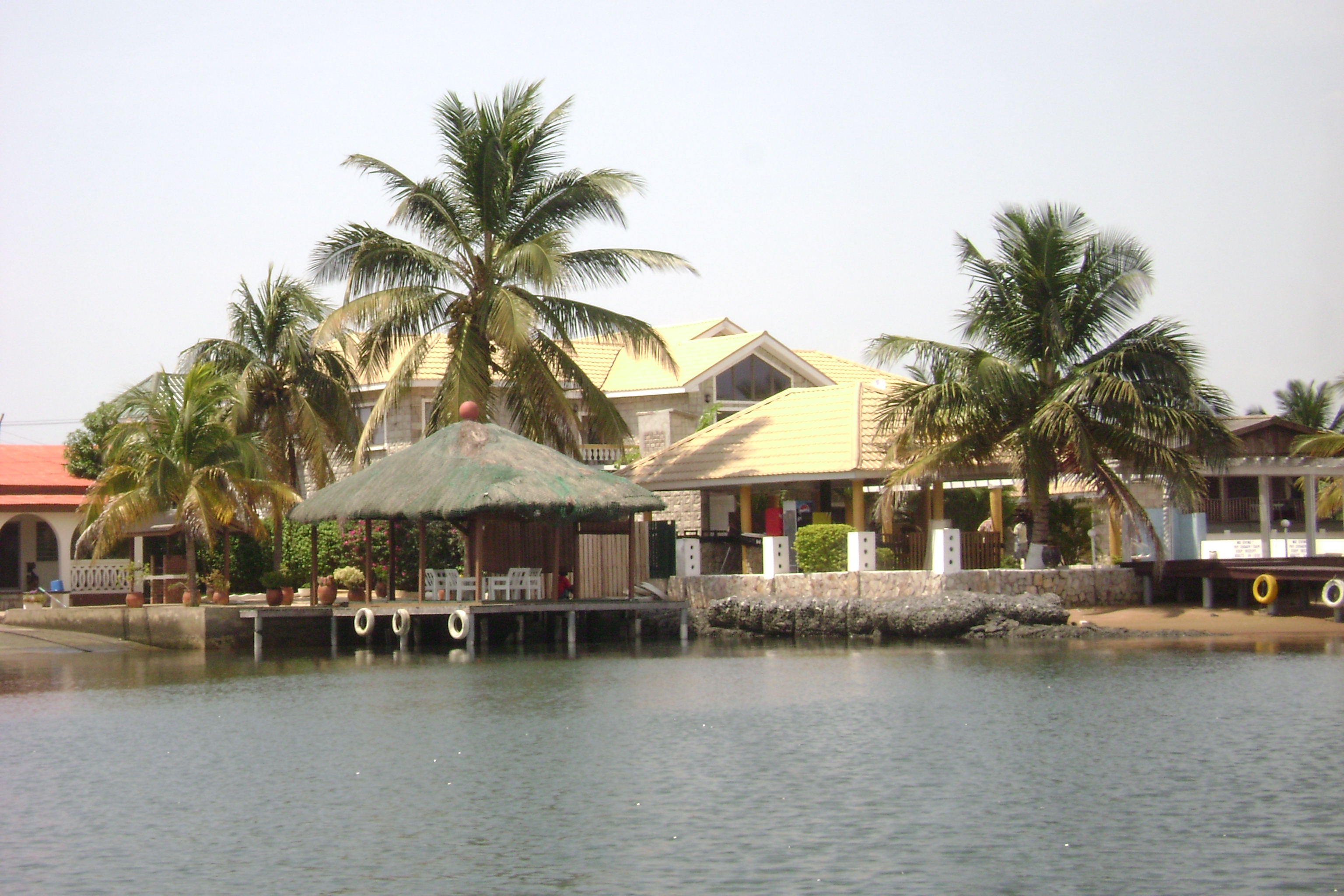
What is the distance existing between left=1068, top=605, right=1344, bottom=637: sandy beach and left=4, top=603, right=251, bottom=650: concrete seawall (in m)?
17.2

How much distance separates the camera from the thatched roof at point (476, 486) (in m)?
28.8

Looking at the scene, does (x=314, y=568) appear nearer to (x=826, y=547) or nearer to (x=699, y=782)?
(x=826, y=547)

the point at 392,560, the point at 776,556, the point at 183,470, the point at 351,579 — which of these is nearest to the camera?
the point at 183,470

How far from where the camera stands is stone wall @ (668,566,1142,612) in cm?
3116

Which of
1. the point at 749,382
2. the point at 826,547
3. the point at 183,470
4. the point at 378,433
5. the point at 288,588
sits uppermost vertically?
the point at 749,382

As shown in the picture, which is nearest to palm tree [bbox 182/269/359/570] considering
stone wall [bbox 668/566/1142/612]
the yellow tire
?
stone wall [bbox 668/566/1142/612]

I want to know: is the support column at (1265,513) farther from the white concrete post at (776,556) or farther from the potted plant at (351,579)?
the potted plant at (351,579)

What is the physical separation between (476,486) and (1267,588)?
1552 centimetres

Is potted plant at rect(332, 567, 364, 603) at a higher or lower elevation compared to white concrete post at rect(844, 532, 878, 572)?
lower

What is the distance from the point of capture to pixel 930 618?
30016mm

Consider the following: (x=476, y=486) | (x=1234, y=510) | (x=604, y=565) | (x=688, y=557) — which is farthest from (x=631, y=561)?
(x=1234, y=510)

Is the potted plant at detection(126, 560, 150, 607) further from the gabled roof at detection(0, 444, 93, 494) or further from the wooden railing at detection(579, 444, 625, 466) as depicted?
the wooden railing at detection(579, 444, 625, 466)

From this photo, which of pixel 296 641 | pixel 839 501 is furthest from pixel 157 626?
pixel 839 501

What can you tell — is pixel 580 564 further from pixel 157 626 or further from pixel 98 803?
pixel 98 803
